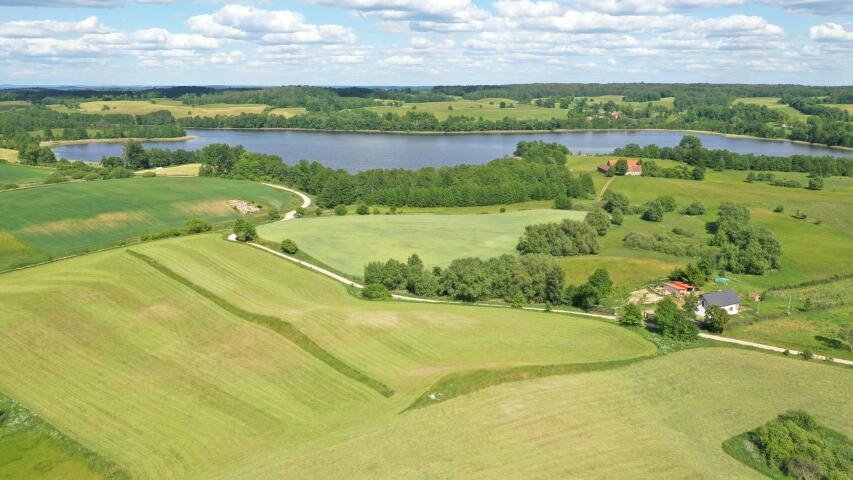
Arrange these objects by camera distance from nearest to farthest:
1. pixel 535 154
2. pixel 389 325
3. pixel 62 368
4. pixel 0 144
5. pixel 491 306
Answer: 1. pixel 62 368
2. pixel 389 325
3. pixel 491 306
4. pixel 535 154
5. pixel 0 144

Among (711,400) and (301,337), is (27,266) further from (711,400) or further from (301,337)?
(711,400)

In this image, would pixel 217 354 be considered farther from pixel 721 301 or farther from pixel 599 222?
pixel 599 222

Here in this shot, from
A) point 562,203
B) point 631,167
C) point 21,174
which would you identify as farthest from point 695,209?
point 21,174

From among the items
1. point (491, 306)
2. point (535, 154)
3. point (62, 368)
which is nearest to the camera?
point (62, 368)

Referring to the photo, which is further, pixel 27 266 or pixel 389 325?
pixel 27 266

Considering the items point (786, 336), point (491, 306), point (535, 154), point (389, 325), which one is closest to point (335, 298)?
point (389, 325)

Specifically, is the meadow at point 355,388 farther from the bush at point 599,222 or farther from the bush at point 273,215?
the bush at point 273,215

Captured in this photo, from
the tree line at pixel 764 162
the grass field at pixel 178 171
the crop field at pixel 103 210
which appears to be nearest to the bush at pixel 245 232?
the crop field at pixel 103 210
